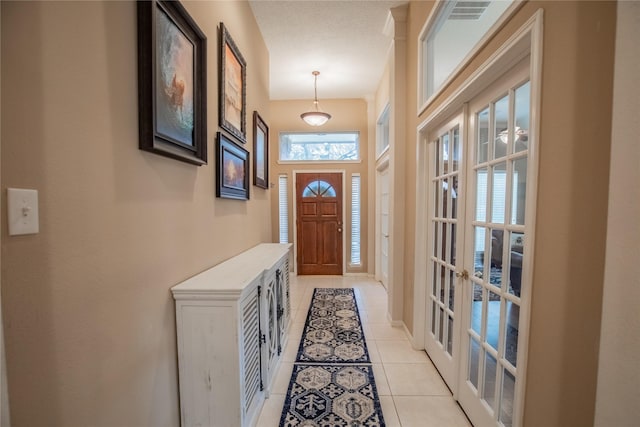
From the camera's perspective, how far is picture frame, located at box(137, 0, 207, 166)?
1083 mm

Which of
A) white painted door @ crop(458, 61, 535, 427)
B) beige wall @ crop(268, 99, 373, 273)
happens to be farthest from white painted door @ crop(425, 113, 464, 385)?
beige wall @ crop(268, 99, 373, 273)

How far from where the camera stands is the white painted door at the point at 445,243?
1.81m

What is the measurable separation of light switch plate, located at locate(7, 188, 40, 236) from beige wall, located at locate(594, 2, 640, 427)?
157 cm

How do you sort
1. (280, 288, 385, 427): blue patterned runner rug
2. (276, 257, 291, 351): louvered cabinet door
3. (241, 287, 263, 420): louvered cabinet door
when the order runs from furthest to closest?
1. (276, 257, 291, 351): louvered cabinet door
2. (280, 288, 385, 427): blue patterned runner rug
3. (241, 287, 263, 420): louvered cabinet door

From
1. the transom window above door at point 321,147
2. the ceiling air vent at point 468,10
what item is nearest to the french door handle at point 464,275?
the ceiling air vent at point 468,10

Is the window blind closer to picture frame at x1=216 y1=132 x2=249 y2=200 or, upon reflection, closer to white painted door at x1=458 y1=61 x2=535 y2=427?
picture frame at x1=216 y1=132 x2=249 y2=200

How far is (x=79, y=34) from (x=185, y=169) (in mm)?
699

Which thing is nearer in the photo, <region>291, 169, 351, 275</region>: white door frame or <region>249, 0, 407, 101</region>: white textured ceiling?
<region>249, 0, 407, 101</region>: white textured ceiling

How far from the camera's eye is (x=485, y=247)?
150cm

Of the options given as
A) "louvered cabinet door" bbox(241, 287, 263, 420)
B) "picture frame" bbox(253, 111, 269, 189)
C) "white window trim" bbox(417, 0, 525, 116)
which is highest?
"white window trim" bbox(417, 0, 525, 116)

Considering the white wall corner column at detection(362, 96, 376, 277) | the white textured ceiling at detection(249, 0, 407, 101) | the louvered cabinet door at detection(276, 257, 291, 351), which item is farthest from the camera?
the white wall corner column at detection(362, 96, 376, 277)

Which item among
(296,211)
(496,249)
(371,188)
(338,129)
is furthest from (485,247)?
(338,129)

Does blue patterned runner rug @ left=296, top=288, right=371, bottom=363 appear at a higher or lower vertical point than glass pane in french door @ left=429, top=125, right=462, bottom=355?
lower

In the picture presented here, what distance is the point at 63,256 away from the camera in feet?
2.52
